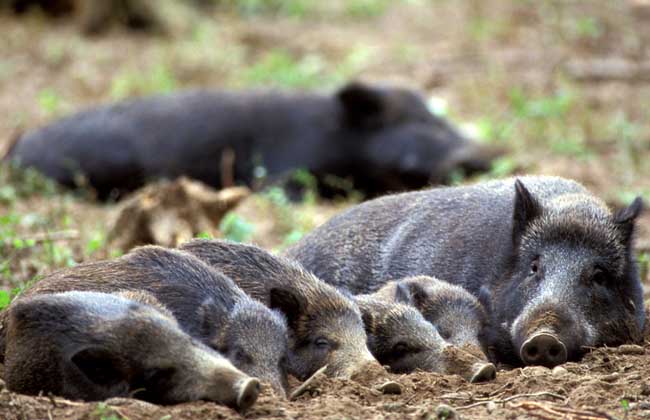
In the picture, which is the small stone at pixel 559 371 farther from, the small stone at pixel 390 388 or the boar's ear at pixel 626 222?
the boar's ear at pixel 626 222

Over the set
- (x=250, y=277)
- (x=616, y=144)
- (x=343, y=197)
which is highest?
(x=250, y=277)

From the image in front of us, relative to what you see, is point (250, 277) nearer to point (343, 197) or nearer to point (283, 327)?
point (283, 327)

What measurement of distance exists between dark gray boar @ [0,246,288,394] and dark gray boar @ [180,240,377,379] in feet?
0.79

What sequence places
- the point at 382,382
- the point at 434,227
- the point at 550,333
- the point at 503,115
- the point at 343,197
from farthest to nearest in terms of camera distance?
the point at 503,115 → the point at 343,197 → the point at 434,227 → the point at 550,333 → the point at 382,382

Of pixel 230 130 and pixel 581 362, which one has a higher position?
pixel 581 362

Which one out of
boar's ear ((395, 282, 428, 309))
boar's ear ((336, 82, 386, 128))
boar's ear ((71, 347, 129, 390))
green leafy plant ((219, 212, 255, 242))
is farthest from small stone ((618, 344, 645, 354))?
boar's ear ((336, 82, 386, 128))

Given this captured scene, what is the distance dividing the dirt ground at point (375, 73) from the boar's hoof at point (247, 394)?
288cm

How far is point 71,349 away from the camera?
15.0 feet

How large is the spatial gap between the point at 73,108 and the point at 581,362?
9.92 meters

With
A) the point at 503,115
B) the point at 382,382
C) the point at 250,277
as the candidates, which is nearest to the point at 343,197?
the point at 503,115

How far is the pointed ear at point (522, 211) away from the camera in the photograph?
20.5 ft

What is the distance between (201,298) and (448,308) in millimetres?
1432

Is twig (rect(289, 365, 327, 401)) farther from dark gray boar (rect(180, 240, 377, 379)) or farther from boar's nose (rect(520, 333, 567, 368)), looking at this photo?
boar's nose (rect(520, 333, 567, 368))

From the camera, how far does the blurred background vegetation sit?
455 inches
